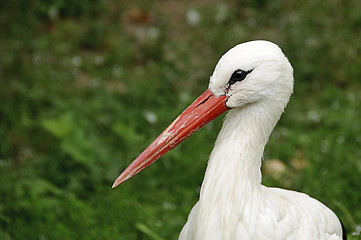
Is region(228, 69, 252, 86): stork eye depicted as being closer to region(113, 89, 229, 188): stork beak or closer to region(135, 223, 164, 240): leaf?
region(113, 89, 229, 188): stork beak

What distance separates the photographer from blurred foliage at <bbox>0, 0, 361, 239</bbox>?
Answer: 4.00 metres

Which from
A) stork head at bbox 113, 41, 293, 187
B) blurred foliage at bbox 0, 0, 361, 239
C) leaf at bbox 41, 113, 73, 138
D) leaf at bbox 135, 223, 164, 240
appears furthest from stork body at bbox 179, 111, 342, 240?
leaf at bbox 41, 113, 73, 138

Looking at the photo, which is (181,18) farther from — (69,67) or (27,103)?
(27,103)

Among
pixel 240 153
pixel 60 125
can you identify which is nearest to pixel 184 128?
pixel 240 153

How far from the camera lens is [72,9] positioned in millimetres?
6125

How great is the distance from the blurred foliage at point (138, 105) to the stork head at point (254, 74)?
1054 millimetres

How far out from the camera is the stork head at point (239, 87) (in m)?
2.45

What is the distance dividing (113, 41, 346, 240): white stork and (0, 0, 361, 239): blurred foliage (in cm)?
76

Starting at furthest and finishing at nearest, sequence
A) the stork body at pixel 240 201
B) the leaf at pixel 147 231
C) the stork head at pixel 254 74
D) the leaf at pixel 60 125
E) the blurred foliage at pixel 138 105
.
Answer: the leaf at pixel 60 125
the blurred foliage at pixel 138 105
the leaf at pixel 147 231
the stork body at pixel 240 201
the stork head at pixel 254 74

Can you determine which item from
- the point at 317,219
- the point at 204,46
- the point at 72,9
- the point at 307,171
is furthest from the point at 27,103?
the point at 317,219

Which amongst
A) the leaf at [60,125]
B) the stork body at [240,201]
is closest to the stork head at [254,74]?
the stork body at [240,201]

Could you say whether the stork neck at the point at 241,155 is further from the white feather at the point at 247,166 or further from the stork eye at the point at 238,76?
the stork eye at the point at 238,76

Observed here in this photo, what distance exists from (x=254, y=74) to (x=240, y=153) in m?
0.36

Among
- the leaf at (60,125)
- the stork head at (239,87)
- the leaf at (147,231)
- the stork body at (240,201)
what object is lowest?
the leaf at (60,125)
